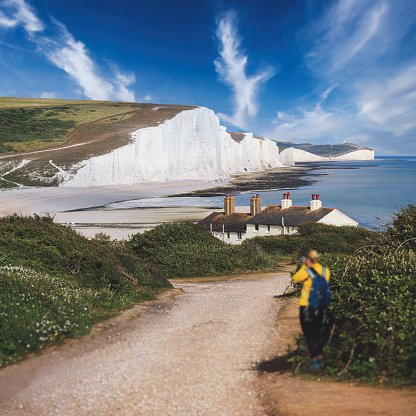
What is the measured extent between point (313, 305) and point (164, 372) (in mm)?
2975

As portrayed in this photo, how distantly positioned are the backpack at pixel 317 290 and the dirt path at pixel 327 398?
1237 mm

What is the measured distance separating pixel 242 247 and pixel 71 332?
52.6 feet

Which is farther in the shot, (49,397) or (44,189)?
(44,189)

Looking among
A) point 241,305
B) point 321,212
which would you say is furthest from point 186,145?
point 241,305

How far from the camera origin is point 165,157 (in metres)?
102

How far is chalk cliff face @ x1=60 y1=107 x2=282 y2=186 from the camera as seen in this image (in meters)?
87.7

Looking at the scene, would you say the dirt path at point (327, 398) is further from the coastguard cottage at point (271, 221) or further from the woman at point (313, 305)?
the coastguard cottage at point (271, 221)

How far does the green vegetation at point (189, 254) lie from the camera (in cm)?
2091

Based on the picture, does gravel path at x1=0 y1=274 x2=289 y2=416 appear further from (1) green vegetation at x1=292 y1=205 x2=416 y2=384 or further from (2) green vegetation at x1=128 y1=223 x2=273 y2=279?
(2) green vegetation at x1=128 y1=223 x2=273 y2=279

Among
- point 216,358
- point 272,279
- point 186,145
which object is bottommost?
point 272,279

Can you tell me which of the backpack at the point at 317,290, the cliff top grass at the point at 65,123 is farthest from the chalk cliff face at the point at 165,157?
the backpack at the point at 317,290

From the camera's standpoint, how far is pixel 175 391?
20.9ft

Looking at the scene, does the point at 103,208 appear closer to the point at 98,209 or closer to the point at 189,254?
the point at 98,209

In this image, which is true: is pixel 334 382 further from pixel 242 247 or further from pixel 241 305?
pixel 242 247
